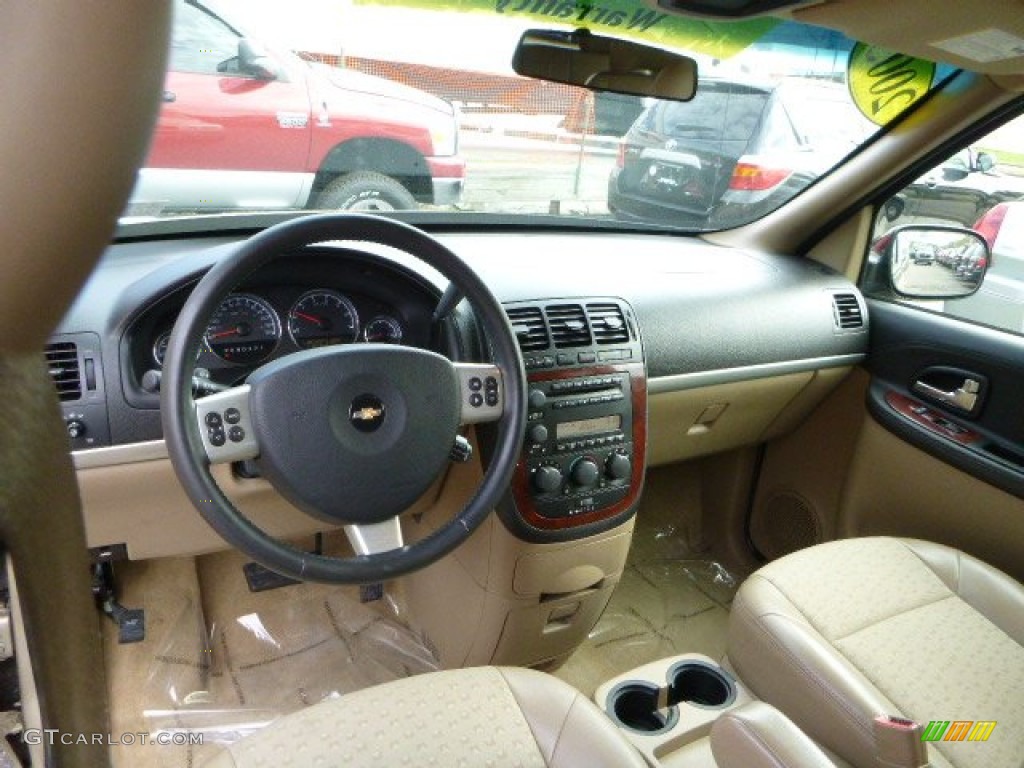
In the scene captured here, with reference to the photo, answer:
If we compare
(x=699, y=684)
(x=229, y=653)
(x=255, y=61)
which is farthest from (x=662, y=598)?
(x=255, y=61)

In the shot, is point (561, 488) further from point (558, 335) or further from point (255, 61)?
point (255, 61)

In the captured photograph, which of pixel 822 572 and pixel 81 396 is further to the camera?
pixel 822 572

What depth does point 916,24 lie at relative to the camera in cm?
152

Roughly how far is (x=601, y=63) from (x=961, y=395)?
129 centimetres

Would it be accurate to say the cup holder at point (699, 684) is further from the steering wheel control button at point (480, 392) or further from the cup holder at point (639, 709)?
the steering wheel control button at point (480, 392)

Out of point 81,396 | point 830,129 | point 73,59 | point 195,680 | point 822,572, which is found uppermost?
point 73,59

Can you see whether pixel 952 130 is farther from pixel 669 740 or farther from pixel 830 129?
pixel 669 740

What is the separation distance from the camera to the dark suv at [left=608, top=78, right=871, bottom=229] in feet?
7.75

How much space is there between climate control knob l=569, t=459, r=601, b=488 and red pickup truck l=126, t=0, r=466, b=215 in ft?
2.61

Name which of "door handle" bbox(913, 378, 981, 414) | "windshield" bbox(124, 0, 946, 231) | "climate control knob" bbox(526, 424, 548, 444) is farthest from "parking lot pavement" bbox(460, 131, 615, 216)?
"door handle" bbox(913, 378, 981, 414)

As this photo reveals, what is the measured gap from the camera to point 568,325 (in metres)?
1.82

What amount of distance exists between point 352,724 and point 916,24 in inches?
59.2

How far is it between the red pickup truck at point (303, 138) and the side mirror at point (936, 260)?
1.33m

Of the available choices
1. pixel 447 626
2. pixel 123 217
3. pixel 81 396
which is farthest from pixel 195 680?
pixel 123 217
